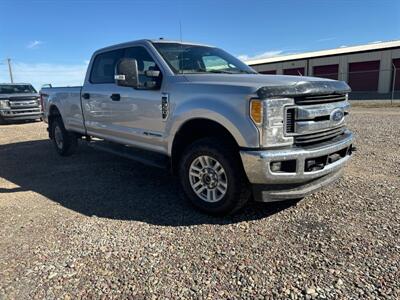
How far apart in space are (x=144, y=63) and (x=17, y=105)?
1261 centimetres

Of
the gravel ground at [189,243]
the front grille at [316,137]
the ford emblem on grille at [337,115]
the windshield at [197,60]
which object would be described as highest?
the windshield at [197,60]

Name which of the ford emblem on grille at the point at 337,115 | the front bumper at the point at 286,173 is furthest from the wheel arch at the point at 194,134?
the ford emblem on grille at the point at 337,115

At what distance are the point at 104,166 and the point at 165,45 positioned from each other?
2.78 metres

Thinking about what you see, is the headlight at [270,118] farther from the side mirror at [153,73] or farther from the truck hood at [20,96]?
the truck hood at [20,96]

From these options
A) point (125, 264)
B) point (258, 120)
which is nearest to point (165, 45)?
point (258, 120)

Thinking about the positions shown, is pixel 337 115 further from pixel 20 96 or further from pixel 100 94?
pixel 20 96

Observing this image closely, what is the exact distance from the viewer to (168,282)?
274cm

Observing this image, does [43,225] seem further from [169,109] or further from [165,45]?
[165,45]

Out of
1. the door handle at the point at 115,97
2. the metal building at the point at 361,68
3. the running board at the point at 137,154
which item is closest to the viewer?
the running board at the point at 137,154

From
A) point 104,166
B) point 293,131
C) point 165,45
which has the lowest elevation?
point 104,166

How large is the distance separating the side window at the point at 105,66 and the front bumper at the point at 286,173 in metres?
3.09

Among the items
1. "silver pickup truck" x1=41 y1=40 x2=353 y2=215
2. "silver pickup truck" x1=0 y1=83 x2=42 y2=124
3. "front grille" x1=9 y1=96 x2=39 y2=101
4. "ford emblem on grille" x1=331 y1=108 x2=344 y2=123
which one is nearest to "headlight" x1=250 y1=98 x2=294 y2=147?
"silver pickup truck" x1=41 y1=40 x2=353 y2=215

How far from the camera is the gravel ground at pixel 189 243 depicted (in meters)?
2.67

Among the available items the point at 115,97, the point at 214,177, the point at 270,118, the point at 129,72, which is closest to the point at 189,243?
the point at 214,177
